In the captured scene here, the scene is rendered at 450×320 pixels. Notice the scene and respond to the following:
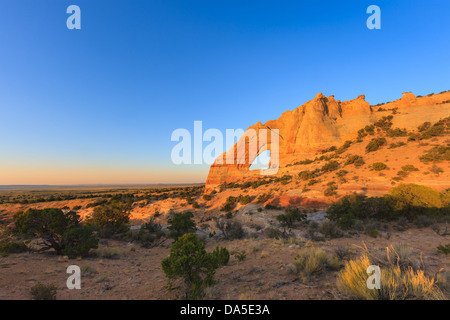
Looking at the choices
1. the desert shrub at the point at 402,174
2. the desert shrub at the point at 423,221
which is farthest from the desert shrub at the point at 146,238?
the desert shrub at the point at 402,174

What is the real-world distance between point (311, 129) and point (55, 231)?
49.4m

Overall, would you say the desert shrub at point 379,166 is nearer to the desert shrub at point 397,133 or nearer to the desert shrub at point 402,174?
the desert shrub at point 402,174

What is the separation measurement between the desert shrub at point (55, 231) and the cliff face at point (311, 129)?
33533 mm

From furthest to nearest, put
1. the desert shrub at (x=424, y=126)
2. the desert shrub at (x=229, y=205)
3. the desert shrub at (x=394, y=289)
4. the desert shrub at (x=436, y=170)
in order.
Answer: the desert shrub at (x=424, y=126) < the desert shrub at (x=229, y=205) < the desert shrub at (x=436, y=170) < the desert shrub at (x=394, y=289)

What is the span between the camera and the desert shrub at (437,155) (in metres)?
23.0

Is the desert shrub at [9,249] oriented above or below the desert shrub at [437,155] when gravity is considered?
below

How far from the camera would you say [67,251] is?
8.67m

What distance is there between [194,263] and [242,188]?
31.5m

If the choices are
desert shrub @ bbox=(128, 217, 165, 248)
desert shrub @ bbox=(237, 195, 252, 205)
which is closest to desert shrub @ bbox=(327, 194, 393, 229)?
desert shrub @ bbox=(237, 195, 252, 205)

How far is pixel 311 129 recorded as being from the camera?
149 feet

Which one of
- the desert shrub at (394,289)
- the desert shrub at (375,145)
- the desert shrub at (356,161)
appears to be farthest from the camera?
the desert shrub at (375,145)

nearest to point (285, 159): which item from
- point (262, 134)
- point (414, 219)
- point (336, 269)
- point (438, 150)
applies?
point (262, 134)

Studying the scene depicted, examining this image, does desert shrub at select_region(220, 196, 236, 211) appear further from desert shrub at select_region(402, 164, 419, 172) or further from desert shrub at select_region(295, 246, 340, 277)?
desert shrub at select_region(402, 164, 419, 172)
